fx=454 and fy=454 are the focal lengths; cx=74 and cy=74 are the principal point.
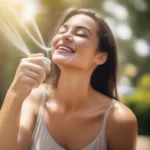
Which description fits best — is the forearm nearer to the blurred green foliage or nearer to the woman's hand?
the woman's hand

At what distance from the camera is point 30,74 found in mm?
1294

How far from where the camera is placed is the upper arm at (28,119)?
1.52 meters

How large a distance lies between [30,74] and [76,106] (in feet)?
1.33

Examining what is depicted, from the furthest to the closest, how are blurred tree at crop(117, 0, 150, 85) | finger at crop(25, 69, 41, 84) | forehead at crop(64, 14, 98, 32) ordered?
blurred tree at crop(117, 0, 150, 85) < forehead at crop(64, 14, 98, 32) < finger at crop(25, 69, 41, 84)

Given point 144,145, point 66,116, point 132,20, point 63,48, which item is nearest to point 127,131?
point 66,116

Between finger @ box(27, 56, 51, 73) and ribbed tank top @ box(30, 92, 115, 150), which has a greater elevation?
finger @ box(27, 56, 51, 73)

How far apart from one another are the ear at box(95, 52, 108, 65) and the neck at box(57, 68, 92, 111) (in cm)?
6

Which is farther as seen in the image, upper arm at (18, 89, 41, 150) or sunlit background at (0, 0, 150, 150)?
sunlit background at (0, 0, 150, 150)

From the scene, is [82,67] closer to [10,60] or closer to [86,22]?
[86,22]

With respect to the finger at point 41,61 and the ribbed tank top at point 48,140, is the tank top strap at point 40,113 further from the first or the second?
the finger at point 41,61

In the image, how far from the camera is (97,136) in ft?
5.11

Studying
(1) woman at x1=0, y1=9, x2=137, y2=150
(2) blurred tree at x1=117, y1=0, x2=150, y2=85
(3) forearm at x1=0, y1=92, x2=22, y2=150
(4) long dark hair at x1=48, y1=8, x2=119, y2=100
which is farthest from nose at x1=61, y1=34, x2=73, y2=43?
(2) blurred tree at x1=117, y1=0, x2=150, y2=85

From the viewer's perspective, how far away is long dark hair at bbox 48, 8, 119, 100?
1623 millimetres

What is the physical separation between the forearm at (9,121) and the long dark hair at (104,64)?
335 mm
